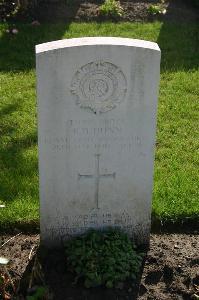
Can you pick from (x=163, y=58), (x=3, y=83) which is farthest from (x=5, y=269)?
(x=163, y=58)

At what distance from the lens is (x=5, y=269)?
4.09 meters

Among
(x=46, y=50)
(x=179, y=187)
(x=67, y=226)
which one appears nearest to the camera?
(x=46, y=50)

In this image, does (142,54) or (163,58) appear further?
(163,58)

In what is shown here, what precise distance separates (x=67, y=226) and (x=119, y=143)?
78 centimetres

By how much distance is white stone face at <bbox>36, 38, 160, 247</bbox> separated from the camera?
12.6ft

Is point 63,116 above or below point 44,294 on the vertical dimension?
above

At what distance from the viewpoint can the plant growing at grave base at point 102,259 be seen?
4129 millimetres

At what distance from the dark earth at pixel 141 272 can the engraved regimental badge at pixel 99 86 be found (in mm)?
1221

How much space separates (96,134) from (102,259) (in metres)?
0.90

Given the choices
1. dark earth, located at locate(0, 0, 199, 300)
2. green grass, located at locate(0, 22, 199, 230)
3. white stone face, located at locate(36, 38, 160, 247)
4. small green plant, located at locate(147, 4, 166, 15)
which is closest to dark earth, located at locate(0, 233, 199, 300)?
dark earth, located at locate(0, 0, 199, 300)

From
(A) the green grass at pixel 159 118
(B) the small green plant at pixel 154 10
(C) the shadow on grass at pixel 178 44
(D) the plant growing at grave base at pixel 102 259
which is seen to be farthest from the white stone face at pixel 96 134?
(B) the small green plant at pixel 154 10

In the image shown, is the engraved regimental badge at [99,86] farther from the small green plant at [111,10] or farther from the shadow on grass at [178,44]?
the small green plant at [111,10]

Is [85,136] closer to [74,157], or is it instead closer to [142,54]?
[74,157]

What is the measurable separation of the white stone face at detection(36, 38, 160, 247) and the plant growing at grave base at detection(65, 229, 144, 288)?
0.16 meters
